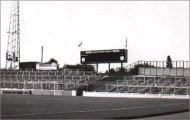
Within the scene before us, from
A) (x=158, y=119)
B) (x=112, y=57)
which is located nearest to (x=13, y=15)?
(x=112, y=57)

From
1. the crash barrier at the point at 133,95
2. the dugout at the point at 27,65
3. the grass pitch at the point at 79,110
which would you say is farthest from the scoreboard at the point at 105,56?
the grass pitch at the point at 79,110

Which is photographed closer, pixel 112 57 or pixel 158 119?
pixel 158 119

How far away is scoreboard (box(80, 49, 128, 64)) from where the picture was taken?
239 feet

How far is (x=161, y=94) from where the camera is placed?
5438 cm

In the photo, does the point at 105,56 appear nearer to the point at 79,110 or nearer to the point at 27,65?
the point at 27,65

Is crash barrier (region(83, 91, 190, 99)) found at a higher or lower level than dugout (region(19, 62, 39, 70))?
lower

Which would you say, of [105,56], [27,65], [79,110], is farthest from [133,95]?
[27,65]

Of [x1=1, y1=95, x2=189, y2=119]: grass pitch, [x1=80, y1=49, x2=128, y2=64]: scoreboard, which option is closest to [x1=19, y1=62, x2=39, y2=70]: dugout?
[x1=80, y1=49, x2=128, y2=64]: scoreboard

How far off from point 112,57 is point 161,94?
20949 millimetres

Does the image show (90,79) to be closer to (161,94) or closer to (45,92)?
(45,92)

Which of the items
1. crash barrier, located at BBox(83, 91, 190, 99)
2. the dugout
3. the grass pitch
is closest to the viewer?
the grass pitch

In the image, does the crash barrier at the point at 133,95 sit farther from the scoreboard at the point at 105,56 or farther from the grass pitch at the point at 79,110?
the grass pitch at the point at 79,110

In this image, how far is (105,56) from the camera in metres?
74.8

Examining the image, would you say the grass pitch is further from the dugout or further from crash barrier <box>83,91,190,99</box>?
the dugout
